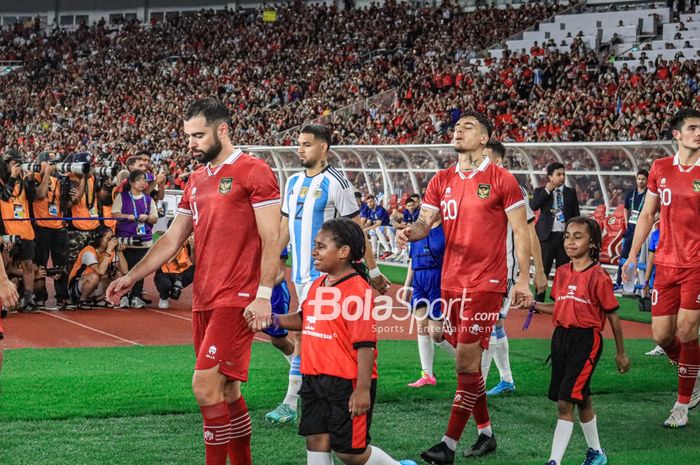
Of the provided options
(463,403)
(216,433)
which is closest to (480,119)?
(463,403)

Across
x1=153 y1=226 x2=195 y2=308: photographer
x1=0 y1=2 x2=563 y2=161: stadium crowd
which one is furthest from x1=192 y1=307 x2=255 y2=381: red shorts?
x1=0 y1=2 x2=563 y2=161: stadium crowd

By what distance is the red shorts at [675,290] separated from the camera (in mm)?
7809

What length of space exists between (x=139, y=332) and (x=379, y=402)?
18.4ft

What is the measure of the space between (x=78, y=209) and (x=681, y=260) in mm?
10332

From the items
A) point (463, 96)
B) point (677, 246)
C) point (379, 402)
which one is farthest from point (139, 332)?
point (463, 96)

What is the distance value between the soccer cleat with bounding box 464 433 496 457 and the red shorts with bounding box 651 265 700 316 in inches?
74.7

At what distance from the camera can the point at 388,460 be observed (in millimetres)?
5254

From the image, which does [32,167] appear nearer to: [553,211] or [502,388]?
[553,211]

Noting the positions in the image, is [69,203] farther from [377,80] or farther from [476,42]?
[476,42]

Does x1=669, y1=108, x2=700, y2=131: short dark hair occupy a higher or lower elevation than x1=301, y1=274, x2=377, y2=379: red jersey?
higher

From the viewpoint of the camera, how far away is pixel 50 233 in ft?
49.9

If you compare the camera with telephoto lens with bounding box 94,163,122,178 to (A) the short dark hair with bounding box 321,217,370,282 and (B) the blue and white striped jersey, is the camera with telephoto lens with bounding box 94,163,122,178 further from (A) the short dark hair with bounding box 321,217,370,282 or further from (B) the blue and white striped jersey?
(A) the short dark hair with bounding box 321,217,370,282

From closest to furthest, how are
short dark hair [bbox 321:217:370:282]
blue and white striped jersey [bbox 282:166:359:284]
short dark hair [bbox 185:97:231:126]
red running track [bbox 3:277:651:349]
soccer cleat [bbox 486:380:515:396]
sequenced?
1. short dark hair [bbox 321:217:370:282]
2. short dark hair [bbox 185:97:231:126]
3. blue and white striped jersey [bbox 282:166:359:284]
4. soccer cleat [bbox 486:380:515:396]
5. red running track [bbox 3:277:651:349]

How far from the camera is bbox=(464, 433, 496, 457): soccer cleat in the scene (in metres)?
6.92
